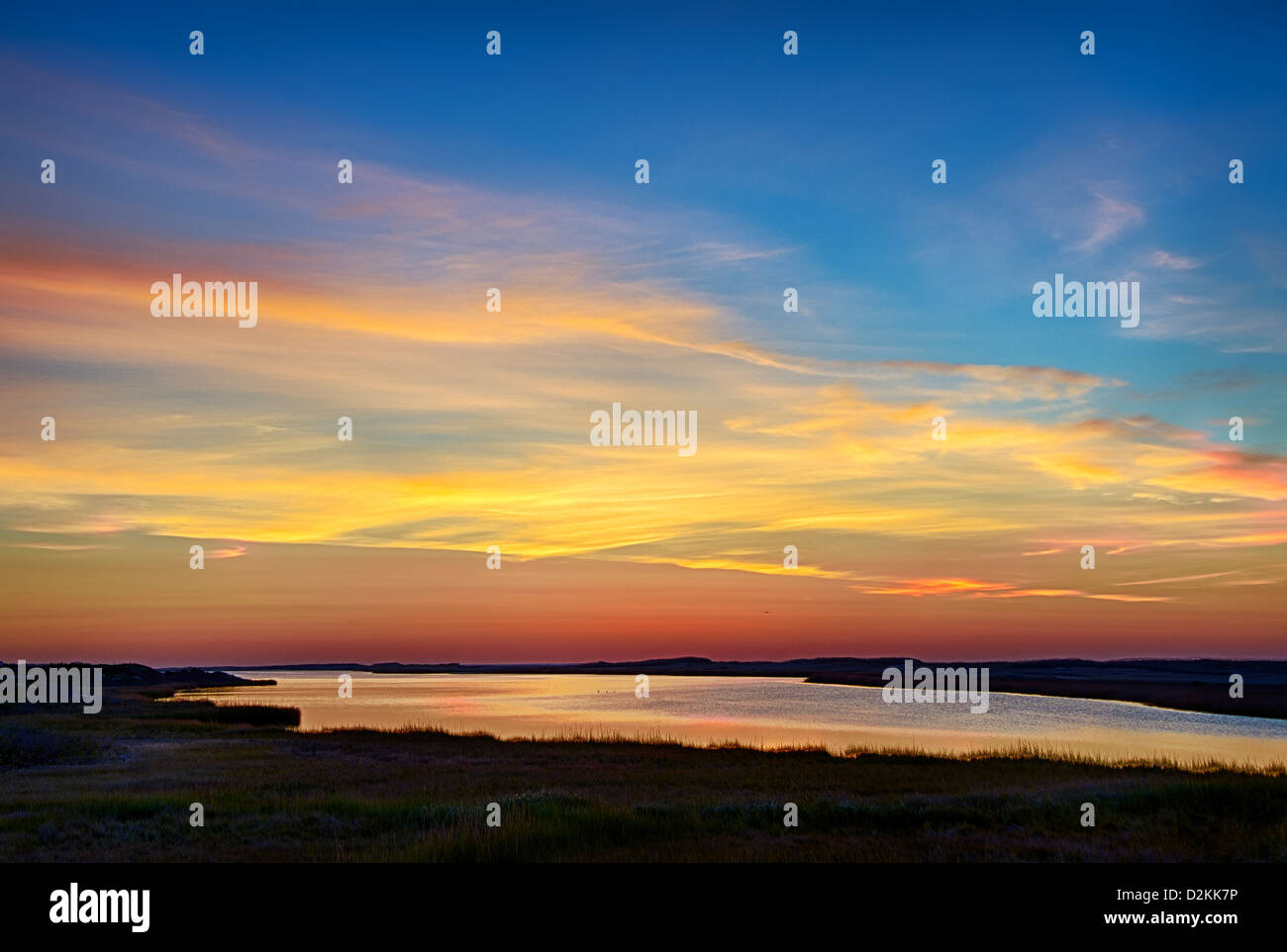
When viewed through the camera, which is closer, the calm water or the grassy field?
the grassy field

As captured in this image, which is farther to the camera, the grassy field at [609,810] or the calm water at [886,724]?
the calm water at [886,724]

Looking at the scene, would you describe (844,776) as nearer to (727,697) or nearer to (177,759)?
(177,759)

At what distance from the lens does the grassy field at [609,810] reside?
18.3m

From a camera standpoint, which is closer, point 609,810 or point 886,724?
point 609,810

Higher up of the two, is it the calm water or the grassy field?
the grassy field

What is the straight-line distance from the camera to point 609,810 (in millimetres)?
21953

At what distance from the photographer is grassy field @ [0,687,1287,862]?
59.9 feet

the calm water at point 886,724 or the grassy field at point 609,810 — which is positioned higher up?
the grassy field at point 609,810

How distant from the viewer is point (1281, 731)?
5850 centimetres
